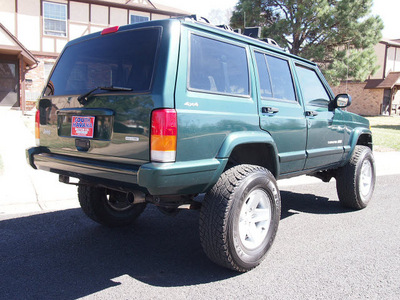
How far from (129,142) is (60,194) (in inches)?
127

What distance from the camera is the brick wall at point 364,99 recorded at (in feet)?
97.8

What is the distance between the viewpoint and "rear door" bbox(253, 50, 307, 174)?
3491 mm

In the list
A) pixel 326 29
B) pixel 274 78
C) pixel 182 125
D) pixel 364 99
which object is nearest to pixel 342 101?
pixel 274 78

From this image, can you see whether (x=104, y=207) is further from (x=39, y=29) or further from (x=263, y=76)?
(x=39, y=29)

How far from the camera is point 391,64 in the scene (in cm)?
3350

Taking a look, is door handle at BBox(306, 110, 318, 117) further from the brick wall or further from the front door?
the brick wall

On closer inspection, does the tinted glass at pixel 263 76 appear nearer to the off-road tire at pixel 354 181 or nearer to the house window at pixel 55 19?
the off-road tire at pixel 354 181

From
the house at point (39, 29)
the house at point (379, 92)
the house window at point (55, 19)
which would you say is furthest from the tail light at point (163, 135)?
the house at point (379, 92)

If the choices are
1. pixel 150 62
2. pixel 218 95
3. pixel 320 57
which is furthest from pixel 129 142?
pixel 320 57

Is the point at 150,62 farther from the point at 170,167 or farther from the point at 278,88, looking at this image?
the point at 278,88

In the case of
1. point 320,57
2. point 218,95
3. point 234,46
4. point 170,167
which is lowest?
point 170,167

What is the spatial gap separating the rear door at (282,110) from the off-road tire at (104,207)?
1.72m

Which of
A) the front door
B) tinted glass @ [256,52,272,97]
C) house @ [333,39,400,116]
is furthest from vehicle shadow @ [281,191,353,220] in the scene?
house @ [333,39,400,116]

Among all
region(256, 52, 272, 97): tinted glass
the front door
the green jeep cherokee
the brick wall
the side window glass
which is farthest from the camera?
the brick wall
